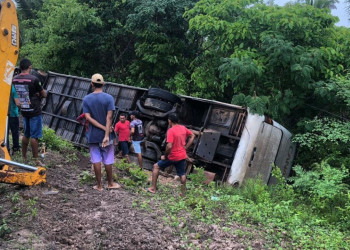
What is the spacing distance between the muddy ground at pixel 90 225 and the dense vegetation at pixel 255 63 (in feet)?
3.53

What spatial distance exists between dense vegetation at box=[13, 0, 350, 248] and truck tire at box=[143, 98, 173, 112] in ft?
6.22

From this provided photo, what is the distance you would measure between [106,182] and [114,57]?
38.7 feet

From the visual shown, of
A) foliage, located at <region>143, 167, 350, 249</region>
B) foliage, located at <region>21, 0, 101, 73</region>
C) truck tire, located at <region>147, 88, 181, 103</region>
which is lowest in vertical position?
foliage, located at <region>143, 167, 350, 249</region>

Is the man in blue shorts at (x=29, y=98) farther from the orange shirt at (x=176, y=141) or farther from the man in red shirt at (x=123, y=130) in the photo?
the man in red shirt at (x=123, y=130)

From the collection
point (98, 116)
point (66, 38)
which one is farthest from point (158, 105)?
point (66, 38)

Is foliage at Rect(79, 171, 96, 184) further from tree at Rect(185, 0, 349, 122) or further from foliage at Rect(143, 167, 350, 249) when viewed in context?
tree at Rect(185, 0, 349, 122)

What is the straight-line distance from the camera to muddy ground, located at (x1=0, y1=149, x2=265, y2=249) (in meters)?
3.55

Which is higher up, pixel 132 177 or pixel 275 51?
pixel 275 51

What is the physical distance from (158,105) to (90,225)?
18.2 ft

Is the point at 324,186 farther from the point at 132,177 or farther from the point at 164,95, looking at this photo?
the point at 164,95

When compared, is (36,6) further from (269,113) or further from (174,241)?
(174,241)

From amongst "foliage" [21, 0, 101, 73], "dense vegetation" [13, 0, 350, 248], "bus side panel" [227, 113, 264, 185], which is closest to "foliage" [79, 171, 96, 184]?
"dense vegetation" [13, 0, 350, 248]

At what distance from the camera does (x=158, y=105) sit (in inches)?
363

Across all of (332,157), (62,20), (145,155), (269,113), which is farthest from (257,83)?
(62,20)
